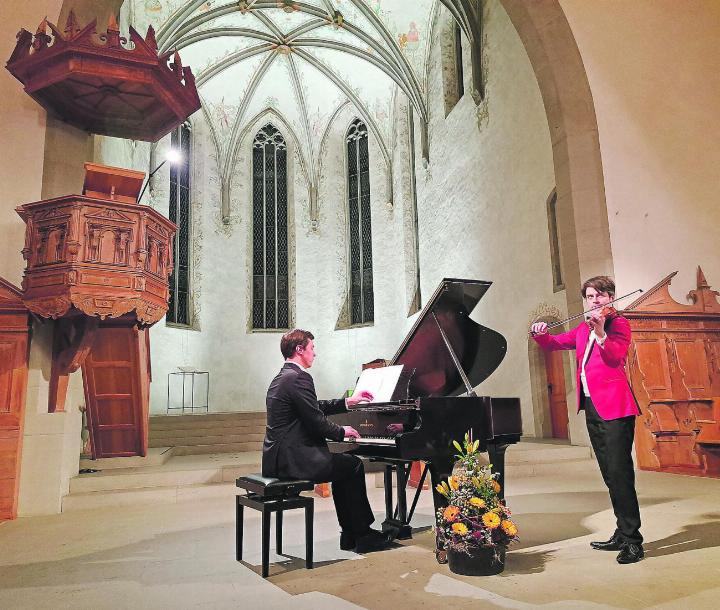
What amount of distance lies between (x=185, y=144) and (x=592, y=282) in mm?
14808

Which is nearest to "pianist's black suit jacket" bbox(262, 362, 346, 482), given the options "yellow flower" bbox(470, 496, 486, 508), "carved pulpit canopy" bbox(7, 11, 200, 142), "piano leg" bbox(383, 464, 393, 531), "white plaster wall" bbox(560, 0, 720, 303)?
"yellow flower" bbox(470, 496, 486, 508)

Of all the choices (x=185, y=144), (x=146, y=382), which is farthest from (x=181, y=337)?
(x=146, y=382)

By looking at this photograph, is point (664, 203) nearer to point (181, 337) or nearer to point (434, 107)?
point (434, 107)

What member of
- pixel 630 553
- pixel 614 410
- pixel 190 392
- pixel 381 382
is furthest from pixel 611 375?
pixel 190 392

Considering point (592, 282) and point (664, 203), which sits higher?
point (664, 203)

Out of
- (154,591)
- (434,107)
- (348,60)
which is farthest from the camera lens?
(348,60)

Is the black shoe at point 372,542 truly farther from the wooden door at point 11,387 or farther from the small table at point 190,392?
the small table at point 190,392

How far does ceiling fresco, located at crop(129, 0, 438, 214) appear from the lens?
1362 cm

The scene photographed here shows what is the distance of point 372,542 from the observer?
362 centimetres

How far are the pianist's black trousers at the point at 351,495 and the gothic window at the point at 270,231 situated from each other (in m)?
12.9

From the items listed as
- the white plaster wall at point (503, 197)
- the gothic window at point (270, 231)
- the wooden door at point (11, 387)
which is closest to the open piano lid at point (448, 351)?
the wooden door at point (11, 387)

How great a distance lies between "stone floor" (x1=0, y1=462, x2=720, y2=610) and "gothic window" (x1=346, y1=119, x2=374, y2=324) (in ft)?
37.4

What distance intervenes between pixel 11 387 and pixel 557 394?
7.70 m

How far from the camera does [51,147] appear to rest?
19.4ft
